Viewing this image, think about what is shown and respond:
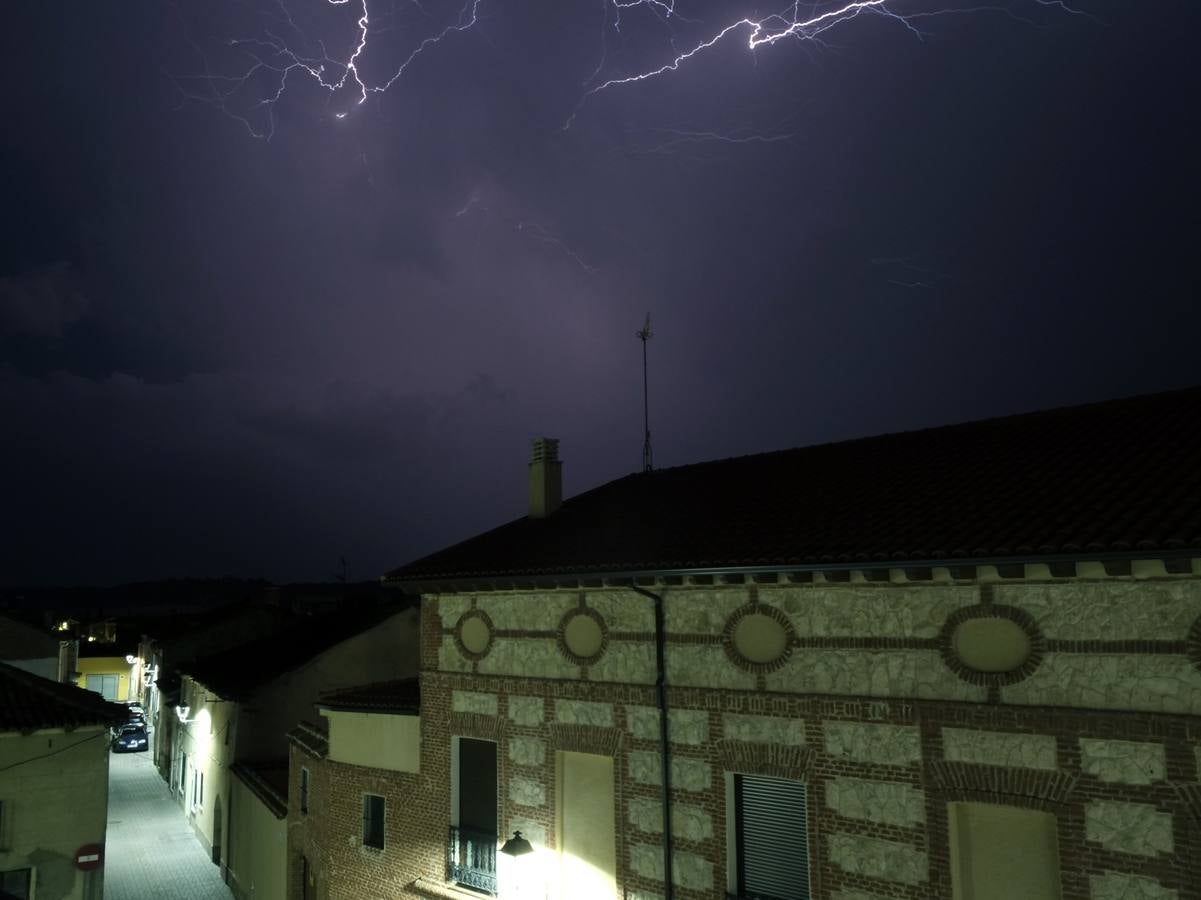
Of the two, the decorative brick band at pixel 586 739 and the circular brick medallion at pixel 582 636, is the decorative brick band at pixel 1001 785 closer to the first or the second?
the decorative brick band at pixel 586 739

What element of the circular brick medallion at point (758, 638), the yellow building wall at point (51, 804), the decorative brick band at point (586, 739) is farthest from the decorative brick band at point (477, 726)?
the yellow building wall at point (51, 804)

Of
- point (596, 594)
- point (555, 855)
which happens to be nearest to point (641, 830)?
point (555, 855)

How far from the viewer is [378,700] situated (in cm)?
1584

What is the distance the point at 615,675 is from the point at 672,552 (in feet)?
6.49

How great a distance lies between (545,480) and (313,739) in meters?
7.36

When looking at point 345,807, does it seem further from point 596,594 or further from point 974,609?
point 974,609

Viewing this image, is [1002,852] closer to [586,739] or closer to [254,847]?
[586,739]

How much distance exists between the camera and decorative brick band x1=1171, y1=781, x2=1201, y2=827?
25.2 feet

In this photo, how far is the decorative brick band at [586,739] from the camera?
39.4ft

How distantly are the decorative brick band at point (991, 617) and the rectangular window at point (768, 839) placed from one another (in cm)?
243

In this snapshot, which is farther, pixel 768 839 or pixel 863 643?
pixel 768 839

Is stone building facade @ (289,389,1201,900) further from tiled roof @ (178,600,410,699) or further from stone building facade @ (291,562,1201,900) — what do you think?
tiled roof @ (178,600,410,699)

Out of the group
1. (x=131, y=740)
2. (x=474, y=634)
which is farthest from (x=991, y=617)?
(x=131, y=740)

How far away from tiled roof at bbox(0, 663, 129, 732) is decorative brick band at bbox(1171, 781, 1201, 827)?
18.4 m
